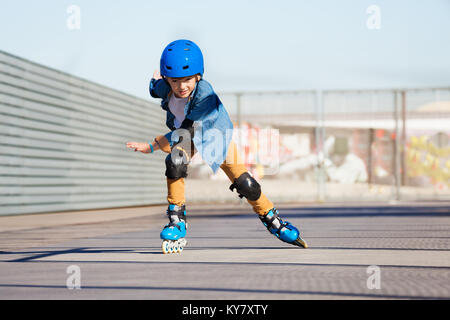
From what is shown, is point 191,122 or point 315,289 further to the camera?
point 191,122

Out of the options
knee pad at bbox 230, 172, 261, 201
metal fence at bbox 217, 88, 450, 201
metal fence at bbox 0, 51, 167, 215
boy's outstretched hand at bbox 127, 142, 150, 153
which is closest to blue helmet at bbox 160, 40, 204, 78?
boy's outstretched hand at bbox 127, 142, 150, 153

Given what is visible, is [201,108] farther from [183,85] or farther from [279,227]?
[279,227]

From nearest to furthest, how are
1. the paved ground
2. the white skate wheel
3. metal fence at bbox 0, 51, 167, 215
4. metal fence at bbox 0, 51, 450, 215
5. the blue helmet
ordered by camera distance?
the paved ground, the blue helmet, the white skate wheel, metal fence at bbox 0, 51, 167, 215, metal fence at bbox 0, 51, 450, 215

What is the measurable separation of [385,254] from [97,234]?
426 cm

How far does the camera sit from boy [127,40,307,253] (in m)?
5.85

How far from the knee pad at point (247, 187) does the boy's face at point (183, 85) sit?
0.82m

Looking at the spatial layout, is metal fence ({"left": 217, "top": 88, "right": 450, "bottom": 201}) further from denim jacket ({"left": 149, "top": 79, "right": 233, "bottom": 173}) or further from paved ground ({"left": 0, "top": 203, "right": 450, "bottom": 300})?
denim jacket ({"left": 149, "top": 79, "right": 233, "bottom": 173})

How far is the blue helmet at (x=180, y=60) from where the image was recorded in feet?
19.0

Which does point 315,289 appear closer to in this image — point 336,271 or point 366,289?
point 366,289

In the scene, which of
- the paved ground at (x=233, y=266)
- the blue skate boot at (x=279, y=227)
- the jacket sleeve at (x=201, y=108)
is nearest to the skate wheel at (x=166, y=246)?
the paved ground at (x=233, y=266)

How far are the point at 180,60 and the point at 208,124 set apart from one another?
569mm
